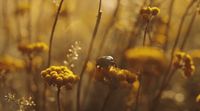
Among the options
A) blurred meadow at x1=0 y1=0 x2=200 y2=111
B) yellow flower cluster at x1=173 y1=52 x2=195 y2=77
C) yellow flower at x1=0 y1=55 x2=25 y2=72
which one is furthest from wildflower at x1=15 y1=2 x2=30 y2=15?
yellow flower cluster at x1=173 y1=52 x2=195 y2=77

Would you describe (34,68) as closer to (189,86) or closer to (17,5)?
(17,5)

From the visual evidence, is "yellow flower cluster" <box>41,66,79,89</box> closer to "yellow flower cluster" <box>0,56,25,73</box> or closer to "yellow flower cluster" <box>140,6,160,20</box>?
"yellow flower cluster" <box>140,6,160,20</box>

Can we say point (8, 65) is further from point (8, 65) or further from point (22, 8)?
point (22, 8)

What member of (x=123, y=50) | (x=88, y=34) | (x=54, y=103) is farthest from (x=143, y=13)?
(x=88, y=34)

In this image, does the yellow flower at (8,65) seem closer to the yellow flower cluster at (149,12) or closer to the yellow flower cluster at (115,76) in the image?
the yellow flower cluster at (115,76)

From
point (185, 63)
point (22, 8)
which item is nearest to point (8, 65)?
point (22, 8)

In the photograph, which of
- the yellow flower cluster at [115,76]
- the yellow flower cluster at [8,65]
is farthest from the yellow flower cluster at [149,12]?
the yellow flower cluster at [8,65]

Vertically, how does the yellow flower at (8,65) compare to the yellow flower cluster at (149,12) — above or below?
below
